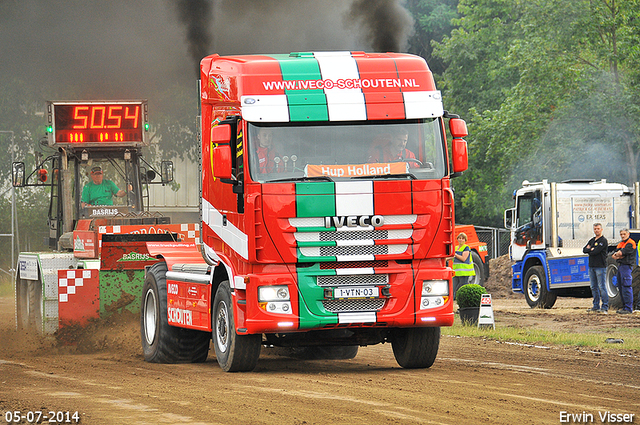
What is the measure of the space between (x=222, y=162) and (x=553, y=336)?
771cm

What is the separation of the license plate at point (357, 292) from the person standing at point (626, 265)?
1182cm

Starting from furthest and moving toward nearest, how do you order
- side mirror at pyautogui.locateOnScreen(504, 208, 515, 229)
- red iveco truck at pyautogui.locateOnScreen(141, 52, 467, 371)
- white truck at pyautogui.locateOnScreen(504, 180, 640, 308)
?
side mirror at pyautogui.locateOnScreen(504, 208, 515, 229) < white truck at pyautogui.locateOnScreen(504, 180, 640, 308) < red iveco truck at pyautogui.locateOnScreen(141, 52, 467, 371)

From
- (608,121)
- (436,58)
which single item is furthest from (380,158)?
(436,58)

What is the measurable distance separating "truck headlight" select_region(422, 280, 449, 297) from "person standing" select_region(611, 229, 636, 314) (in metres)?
11.3

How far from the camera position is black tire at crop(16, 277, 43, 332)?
1606cm

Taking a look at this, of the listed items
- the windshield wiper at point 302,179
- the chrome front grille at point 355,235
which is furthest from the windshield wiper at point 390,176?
the chrome front grille at point 355,235

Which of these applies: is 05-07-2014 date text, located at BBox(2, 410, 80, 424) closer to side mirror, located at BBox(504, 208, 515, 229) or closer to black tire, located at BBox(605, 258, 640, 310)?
black tire, located at BBox(605, 258, 640, 310)

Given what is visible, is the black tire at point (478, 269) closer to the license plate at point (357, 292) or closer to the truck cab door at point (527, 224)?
the truck cab door at point (527, 224)

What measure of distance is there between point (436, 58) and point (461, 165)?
35.9 metres

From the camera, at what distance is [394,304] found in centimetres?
1047

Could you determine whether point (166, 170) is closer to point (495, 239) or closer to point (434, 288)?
point (434, 288)

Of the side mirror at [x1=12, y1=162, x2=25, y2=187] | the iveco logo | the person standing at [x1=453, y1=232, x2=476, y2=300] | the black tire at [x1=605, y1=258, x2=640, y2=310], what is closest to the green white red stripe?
the iveco logo

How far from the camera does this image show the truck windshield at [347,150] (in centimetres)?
1027

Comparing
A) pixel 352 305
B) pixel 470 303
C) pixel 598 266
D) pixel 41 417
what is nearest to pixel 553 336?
pixel 470 303
